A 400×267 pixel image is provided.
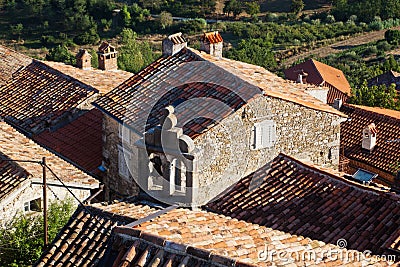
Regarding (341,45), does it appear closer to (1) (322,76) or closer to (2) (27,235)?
(1) (322,76)

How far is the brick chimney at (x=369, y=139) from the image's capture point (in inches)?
893

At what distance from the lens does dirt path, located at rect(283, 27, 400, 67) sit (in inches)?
2124

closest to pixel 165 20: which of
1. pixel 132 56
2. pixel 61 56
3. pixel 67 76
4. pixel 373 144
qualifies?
→ pixel 61 56

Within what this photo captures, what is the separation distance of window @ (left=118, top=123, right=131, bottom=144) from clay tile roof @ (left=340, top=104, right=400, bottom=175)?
352 inches

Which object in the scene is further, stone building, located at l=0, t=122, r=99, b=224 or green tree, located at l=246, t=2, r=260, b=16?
green tree, located at l=246, t=2, r=260, b=16

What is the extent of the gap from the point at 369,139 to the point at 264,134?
866cm

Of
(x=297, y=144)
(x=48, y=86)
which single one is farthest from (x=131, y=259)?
(x=48, y=86)

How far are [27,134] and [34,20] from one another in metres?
41.2

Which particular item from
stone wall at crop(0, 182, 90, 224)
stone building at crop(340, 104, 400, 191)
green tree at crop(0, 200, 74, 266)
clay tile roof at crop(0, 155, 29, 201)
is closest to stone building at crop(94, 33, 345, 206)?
stone wall at crop(0, 182, 90, 224)

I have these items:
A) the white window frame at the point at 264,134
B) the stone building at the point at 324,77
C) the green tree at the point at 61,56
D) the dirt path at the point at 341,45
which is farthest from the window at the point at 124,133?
the dirt path at the point at 341,45

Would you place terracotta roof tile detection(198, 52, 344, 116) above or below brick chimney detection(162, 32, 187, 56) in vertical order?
below

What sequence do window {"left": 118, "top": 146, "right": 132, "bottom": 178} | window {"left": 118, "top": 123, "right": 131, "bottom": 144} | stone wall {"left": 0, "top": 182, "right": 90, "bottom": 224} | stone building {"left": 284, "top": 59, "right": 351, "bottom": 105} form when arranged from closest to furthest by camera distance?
stone wall {"left": 0, "top": 182, "right": 90, "bottom": 224} → window {"left": 118, "top": 123, "right": 131, "bottom": 144} → window {"left": 118, "top": 146, "right": 132, "bottom": 178} → stone building {"left": 284, "top": 59, "right": 351, "bottom": 105}

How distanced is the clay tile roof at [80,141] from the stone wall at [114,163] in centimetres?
60

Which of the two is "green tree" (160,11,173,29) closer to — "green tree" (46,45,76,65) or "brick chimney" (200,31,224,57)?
"green tree" (46,45,76,65)
